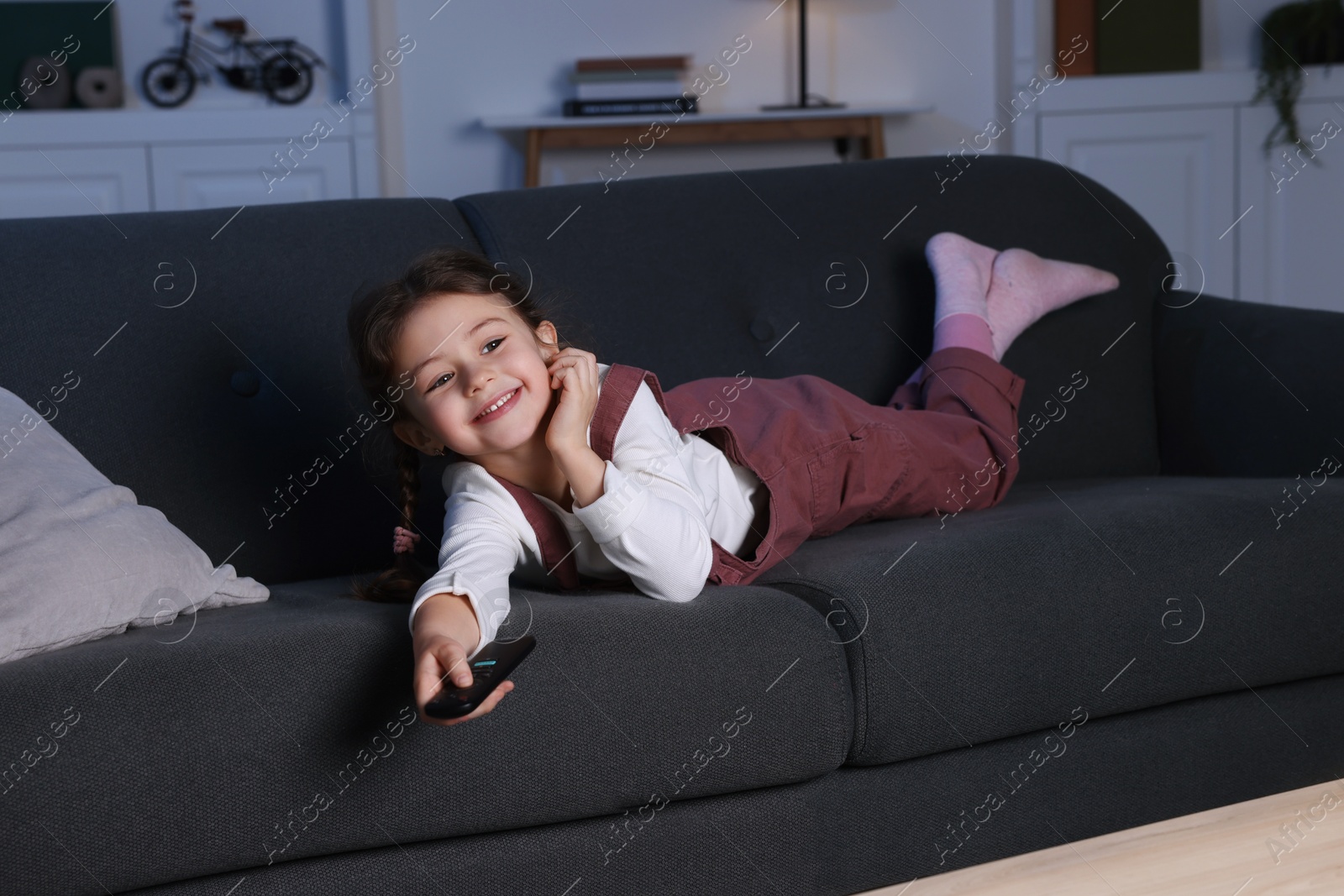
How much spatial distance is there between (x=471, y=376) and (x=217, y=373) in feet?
1.47

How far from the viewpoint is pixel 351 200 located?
162cm

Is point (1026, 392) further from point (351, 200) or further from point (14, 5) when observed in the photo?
point (14, 5)

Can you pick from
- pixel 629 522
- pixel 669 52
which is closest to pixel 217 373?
pixel 629 522

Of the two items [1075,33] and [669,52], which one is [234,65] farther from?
[1075,33]

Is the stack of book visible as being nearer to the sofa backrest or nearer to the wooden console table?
the wooden console table

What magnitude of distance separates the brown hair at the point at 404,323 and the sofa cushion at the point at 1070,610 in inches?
14.9

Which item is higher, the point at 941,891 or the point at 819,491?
the point at 819,491

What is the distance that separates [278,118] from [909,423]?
2.43 m

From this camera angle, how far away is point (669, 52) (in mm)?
3734

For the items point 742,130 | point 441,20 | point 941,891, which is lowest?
point 941,891

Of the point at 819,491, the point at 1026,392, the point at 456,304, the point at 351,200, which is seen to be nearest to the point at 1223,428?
the point at 1026,392

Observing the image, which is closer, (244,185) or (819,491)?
(819,491)

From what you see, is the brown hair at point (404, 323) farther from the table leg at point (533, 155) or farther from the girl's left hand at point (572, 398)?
the table leg at point (533, 155)

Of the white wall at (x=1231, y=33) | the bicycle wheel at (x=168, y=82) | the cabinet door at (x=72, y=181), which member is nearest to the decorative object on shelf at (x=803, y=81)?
the white wall at (x=1231, y=33)
